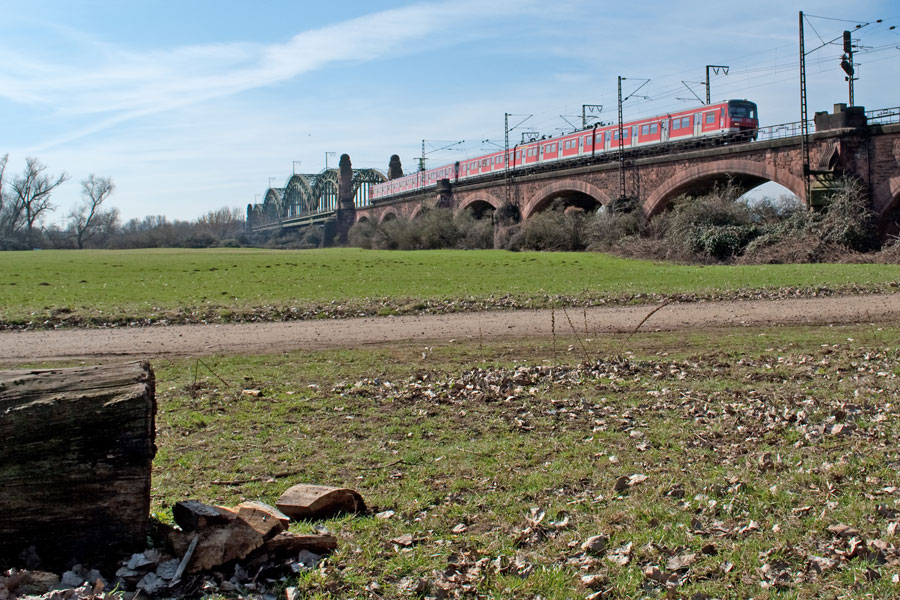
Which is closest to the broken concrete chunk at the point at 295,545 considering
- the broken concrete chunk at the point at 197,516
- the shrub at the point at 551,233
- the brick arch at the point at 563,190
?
the broken concrete chunk at the point at 197,516

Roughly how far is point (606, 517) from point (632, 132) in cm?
4943

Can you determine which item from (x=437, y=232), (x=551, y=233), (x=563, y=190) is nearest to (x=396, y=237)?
(x=437, y=232)

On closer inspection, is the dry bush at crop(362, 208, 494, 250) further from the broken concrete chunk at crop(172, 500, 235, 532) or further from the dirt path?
the broken concrete chunk at crop(172, 500, 235, 532)

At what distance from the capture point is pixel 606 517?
4.84 m

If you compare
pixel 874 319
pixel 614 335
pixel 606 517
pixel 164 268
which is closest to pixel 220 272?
pixel 164 268

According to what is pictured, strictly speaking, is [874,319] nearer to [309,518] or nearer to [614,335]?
[614,335]

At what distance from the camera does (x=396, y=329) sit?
50.4ft

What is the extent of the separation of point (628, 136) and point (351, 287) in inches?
1296

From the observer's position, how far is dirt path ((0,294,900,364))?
13.2 m

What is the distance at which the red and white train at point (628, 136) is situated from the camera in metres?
43.6

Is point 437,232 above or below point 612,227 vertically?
above

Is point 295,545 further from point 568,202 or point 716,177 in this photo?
point 568,202

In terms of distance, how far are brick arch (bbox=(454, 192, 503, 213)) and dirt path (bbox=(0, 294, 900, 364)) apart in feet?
171

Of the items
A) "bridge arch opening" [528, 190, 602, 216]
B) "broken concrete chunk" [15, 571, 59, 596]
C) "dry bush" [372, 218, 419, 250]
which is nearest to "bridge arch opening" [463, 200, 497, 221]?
"dry bush" [372, 218, 419, 250]
